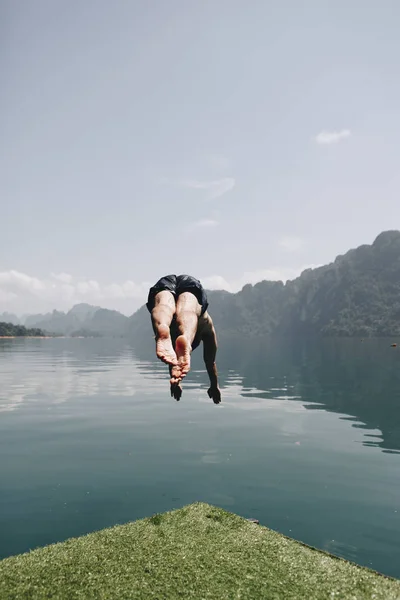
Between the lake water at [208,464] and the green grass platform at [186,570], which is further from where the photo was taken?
the lake water at [208,464]

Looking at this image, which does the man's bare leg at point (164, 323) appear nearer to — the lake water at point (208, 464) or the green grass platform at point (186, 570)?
the green grass platform at point (186, 570)

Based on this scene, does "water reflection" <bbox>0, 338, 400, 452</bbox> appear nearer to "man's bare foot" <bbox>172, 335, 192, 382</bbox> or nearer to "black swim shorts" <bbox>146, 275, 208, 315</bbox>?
"black swim shorts" <bbox>146, 275, 208, 315</bbox>

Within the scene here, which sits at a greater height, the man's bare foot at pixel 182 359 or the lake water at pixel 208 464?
the man's bare foot at pixel 182 359

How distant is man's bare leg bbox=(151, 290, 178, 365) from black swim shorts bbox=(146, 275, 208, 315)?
23cm

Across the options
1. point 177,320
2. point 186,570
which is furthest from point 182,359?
point 186,570

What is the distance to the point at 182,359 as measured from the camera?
16.7 feet

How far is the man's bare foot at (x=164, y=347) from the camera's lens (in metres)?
4.95

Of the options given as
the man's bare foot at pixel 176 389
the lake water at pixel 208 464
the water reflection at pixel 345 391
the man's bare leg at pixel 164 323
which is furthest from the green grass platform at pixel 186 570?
the water reflection at pixel 345 391

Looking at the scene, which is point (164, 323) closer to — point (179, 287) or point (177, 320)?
point (177, 320)

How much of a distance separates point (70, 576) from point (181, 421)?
89.9 ft

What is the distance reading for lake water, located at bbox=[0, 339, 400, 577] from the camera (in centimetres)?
1789

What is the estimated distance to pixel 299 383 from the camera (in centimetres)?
6209

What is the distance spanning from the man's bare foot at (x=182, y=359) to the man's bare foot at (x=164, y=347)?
7 centimetres

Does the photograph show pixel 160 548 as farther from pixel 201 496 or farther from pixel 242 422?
pixel 242 422
